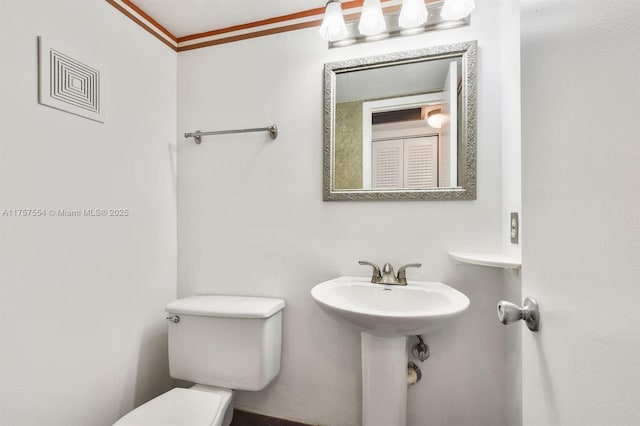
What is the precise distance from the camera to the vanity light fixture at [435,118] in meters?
1.33

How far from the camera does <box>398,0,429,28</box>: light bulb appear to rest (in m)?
1.22

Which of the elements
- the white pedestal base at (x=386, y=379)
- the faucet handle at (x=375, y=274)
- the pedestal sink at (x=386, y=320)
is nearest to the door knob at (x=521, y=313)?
the pedestal sink at (x=386, y=320)

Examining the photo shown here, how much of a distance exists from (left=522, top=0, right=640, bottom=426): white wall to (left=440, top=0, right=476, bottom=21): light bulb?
77 centimetres

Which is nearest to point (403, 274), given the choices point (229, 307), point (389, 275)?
point (389, 275)

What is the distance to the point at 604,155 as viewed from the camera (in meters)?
0.36

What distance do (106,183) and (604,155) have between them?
1.59 meters

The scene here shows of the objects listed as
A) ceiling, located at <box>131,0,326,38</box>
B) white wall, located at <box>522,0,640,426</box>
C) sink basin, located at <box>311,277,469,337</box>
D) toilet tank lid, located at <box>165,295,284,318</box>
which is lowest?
toilet tank lid, located at <box>165,295,284,318</box>


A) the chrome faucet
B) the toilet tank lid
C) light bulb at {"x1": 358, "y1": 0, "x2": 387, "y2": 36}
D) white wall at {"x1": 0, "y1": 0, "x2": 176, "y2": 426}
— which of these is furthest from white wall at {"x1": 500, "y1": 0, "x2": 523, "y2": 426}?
white wall at {"x1": 0, "y1": 0, "x2": 176, "y2": 426}

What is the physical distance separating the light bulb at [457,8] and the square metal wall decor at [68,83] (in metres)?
1.50

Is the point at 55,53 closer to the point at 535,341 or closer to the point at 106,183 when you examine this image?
the point at 106,183

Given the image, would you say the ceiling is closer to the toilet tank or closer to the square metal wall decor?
the square metal wall decor

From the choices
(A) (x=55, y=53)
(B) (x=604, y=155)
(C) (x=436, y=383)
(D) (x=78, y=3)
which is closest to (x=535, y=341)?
(B) (x=604, y=155)

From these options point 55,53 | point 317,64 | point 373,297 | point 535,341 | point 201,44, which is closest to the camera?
point 535,341

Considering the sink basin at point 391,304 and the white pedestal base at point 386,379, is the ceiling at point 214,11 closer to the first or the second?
the sink basin at point 391,304
